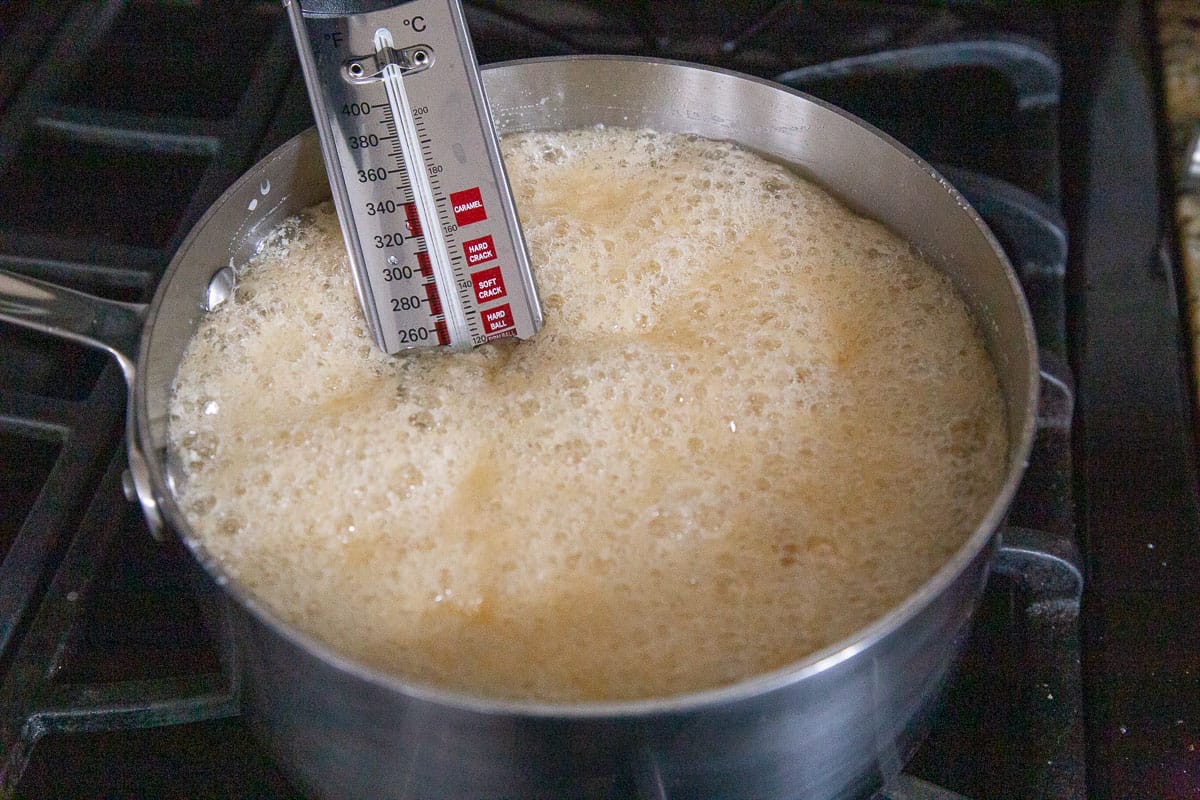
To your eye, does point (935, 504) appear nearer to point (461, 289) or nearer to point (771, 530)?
point (771, 530)

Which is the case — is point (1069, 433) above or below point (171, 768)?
above

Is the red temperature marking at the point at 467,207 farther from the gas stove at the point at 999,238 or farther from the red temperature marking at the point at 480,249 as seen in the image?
the gas stove at the point at 999,238

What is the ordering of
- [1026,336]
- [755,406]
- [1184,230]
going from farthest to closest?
[1184,230] → [755,406] → [1026,336]

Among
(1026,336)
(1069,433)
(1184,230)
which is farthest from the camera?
(1184,230)

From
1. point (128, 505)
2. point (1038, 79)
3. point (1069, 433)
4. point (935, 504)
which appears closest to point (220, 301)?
point (128, 505)

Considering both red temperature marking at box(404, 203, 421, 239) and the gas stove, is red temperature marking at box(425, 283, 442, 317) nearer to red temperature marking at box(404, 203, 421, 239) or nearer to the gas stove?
red temperature marking at box(404, 203, 421, 239)

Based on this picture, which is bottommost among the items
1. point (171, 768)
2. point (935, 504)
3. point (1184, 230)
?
point (171, 768)

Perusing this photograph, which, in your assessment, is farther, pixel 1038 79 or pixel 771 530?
pixel 1038 79

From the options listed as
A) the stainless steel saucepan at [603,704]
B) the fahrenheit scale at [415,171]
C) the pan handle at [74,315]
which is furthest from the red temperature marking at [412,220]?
the pan handle at [74,315]
